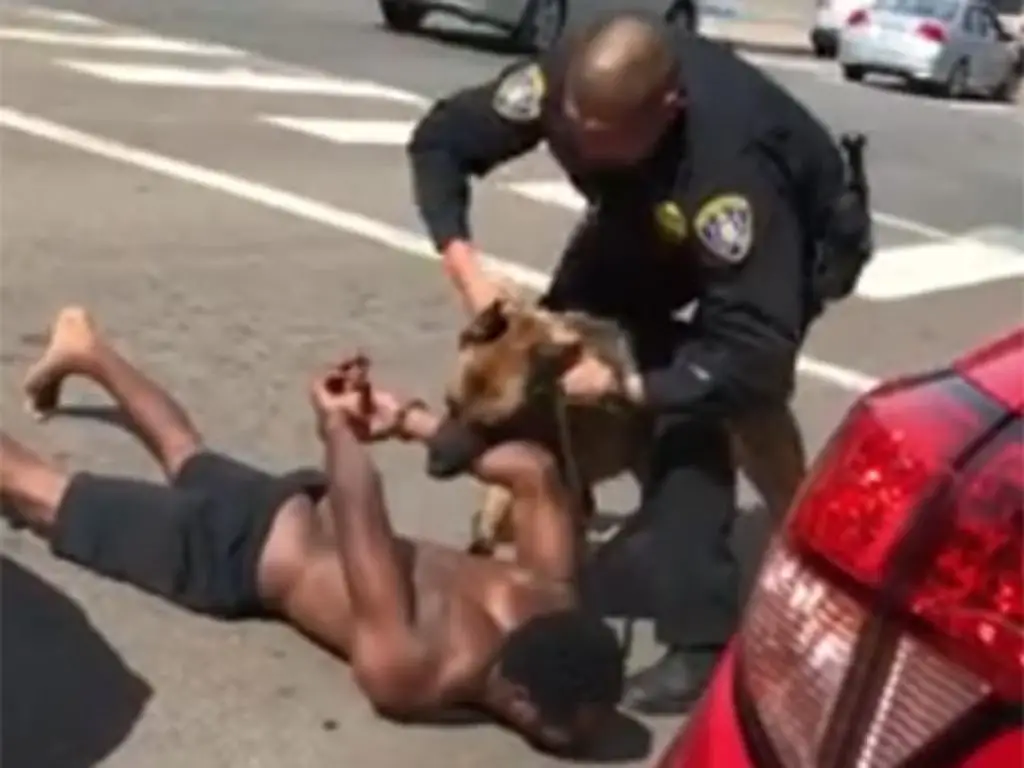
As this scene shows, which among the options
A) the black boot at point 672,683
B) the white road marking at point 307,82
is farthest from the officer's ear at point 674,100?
the white road marking at point 307,82

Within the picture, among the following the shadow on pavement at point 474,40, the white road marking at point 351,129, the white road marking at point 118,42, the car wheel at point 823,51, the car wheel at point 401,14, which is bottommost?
the car wheel at point 823,51

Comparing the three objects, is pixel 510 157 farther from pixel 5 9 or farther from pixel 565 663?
pixel 5 9

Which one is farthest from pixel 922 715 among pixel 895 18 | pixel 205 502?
pixel 895 18

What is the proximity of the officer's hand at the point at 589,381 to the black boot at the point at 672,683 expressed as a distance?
566mm

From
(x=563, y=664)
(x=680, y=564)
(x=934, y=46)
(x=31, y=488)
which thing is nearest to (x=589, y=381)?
(x=680, y=564)

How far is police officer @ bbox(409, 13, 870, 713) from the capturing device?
15.3ft

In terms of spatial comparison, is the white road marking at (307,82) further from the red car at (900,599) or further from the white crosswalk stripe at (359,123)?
the red car at (900,599)

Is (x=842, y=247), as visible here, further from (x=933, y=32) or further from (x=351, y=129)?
(x=933, y=32)

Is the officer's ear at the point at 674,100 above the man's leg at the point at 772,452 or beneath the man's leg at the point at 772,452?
above

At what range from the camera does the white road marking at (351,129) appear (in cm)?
1239

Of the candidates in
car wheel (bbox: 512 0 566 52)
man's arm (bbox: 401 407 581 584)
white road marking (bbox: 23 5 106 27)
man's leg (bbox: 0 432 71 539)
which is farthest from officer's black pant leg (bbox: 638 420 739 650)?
car wheel (bbox: 512 0 566 52)

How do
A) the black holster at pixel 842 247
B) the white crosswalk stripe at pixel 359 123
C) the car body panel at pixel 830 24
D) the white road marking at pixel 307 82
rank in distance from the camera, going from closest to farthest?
the black holster at pixel 842 247 → the white crosswalk stripe at pixel 359 123 → the white road marking at pixel 307 82 → the car body panel at pixel 830 24

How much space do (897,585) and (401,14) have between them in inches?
765

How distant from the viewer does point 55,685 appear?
4.66m
